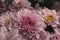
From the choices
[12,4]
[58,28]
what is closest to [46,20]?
[58,28]

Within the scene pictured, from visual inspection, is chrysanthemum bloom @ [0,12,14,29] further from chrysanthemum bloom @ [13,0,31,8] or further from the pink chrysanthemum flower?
chrysanthemum bloom @ [13,0,31,8]

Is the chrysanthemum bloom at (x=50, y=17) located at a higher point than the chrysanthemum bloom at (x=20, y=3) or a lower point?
lower

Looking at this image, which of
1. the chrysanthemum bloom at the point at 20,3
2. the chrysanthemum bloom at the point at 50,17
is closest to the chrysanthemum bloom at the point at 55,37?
the chrysanthemum bloom at the point at 50,17

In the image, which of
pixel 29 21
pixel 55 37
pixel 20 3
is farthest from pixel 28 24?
pixel 20 3

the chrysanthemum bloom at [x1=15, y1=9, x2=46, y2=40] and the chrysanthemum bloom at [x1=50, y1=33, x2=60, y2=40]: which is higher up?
the chrysanthemum bloom at [x1=15, y1=9, x2=46, y2=40]

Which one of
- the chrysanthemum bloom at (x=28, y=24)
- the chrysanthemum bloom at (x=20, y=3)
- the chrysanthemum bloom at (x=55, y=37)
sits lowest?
the chrysanthemum bloom at (x=55, y=37)

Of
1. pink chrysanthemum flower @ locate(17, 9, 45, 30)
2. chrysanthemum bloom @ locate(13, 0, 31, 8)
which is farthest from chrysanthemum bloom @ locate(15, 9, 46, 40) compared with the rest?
chrysanthemum bloom @ locate(13, 0, 31, 8)

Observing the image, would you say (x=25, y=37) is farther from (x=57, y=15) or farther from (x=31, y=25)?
(x=57, y=15)

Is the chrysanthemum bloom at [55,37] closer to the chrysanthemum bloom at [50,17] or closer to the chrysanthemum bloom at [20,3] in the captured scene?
the chrysanthemum bloom at [50,17]

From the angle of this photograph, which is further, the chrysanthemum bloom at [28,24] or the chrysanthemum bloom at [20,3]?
the chrysanthemum bloom at [20,3]

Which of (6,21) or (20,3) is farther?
(20,3)

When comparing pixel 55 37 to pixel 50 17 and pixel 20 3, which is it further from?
pixel 20 3
